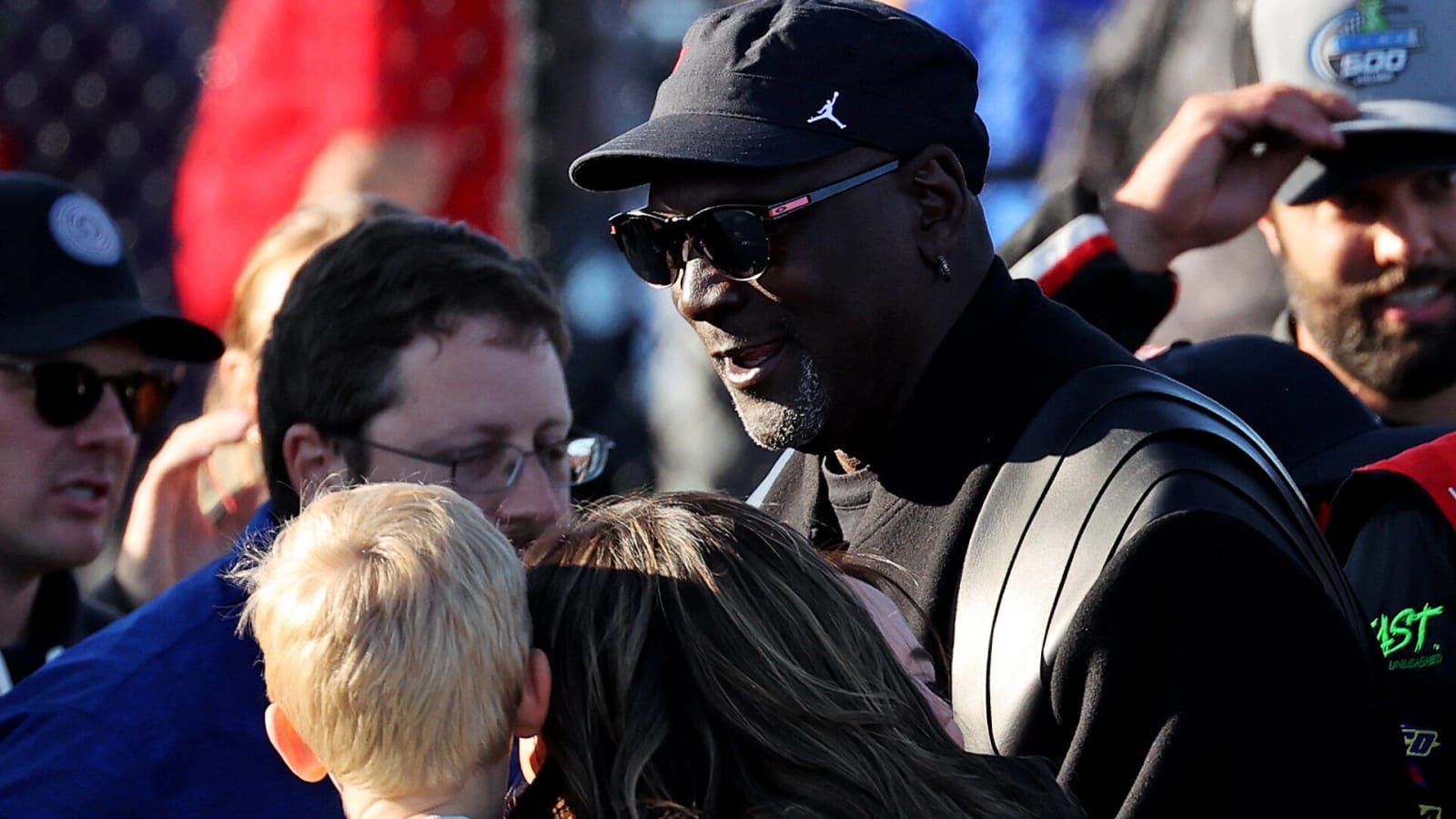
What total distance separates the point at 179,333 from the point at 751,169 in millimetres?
1764

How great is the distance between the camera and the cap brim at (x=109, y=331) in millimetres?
3184

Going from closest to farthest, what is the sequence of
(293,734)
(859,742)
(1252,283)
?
(859,742)
(293,734)
(1252,283)

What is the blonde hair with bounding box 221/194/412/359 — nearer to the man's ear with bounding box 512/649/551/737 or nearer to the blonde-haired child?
the blonde-haired child

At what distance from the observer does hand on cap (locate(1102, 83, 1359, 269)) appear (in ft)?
9.27

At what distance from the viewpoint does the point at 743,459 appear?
15.8 ft

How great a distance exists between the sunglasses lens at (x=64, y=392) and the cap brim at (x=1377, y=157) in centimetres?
233

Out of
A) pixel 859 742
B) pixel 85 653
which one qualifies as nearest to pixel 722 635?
pixel 859 742

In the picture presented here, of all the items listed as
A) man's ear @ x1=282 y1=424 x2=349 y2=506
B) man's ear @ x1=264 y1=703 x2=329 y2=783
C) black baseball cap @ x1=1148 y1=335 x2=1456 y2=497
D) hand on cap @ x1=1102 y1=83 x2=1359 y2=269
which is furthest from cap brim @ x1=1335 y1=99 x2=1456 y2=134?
man's ear @ x1=264 y1=703 x2=329 y2=783

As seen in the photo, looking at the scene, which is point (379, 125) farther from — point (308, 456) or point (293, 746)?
point (293, 746)

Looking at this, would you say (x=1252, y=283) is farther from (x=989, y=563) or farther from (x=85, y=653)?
(x=85, y=653)

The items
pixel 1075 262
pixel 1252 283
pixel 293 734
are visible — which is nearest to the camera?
pixel 293 734

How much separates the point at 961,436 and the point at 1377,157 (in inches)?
61.6

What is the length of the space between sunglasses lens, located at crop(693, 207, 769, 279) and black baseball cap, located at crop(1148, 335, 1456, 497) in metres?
0.91

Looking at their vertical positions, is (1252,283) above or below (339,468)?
below
